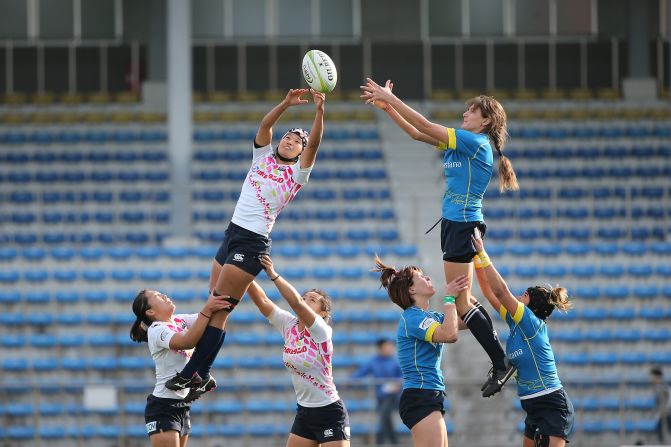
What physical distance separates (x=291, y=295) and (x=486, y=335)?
1.50 meters

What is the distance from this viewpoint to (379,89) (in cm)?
855

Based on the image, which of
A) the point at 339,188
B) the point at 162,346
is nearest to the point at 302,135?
the point at 162,346

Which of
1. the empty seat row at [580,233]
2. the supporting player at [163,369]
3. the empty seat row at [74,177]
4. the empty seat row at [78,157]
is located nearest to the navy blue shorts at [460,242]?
the supporting player at [163,369]

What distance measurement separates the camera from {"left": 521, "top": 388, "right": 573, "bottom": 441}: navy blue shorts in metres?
8.98

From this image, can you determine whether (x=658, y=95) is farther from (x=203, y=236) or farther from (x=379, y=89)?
(x=379, y=89)

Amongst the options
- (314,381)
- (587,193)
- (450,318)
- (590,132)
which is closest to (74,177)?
(587,193)

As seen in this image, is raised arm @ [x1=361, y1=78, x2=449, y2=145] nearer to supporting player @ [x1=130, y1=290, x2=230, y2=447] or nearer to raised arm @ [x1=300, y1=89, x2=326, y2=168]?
raised arm @ [x1=300, y1=89, x2=326, y2=168]

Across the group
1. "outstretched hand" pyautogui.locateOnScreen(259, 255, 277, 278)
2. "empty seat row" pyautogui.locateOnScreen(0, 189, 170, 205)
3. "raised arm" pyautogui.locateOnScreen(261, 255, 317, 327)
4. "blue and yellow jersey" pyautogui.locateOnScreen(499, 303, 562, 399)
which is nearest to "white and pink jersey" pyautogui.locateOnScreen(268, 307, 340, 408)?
"raised arm" pyautogui.locateOnScreen(261, 255, 317, 327)

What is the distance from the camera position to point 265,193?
9.03 m

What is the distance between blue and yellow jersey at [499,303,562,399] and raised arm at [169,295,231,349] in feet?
7.09

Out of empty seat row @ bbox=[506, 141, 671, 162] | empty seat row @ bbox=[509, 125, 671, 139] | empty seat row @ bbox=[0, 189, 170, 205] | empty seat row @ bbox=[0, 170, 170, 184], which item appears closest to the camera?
empty seat row @ bbox=[0, 189, 170, 205]

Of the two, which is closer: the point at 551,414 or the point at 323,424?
the point at 551,414

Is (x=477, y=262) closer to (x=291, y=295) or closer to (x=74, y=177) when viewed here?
(x=291, y=295)

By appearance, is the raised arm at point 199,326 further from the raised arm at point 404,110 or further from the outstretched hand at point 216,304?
the raised arm at point 404,110
